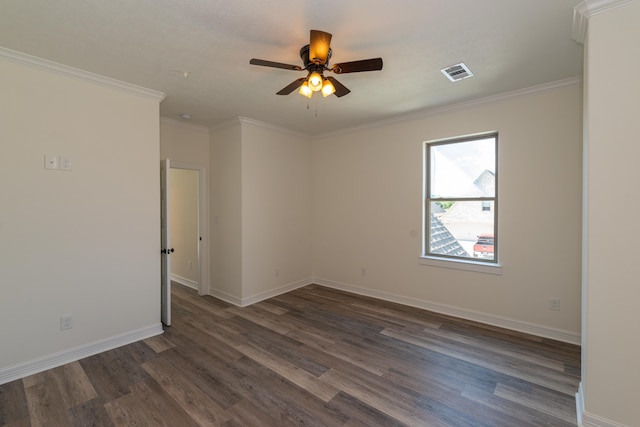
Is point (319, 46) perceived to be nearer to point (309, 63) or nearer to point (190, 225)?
point (309, 63)

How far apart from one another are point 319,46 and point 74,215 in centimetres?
280

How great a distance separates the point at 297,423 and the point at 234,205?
10.1ft

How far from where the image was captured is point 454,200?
3.93 meters

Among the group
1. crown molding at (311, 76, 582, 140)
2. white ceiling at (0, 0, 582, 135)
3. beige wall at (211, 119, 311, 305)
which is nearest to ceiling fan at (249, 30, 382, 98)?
white ceiling at (0, 0, 582, 135)

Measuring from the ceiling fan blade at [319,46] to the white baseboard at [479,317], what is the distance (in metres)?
3.48

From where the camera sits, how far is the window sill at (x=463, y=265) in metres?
3.52

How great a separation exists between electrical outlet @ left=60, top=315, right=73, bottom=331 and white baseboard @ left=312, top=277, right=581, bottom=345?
3.64m

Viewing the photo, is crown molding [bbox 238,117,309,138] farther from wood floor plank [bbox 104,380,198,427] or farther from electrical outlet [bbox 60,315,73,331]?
wood floor plank [bbox 104,380,198,427]

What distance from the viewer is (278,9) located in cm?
189

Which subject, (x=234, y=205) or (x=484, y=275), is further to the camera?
(x=234, y=205)

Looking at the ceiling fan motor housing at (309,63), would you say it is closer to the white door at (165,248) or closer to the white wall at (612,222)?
the white wall at (612,222)

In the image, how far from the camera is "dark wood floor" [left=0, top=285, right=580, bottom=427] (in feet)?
6.72

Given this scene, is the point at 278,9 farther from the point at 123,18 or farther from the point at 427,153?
the point at 427,153

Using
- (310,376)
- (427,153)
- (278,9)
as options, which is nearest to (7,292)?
(310,376)
